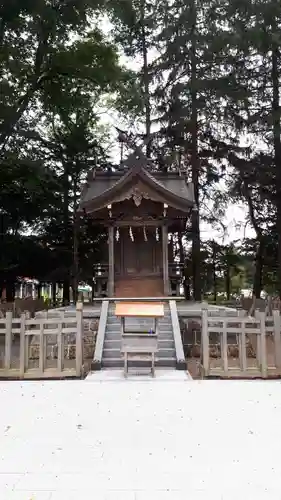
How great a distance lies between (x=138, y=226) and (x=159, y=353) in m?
5.97

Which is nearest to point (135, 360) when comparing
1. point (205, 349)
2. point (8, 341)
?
point (205, 349)

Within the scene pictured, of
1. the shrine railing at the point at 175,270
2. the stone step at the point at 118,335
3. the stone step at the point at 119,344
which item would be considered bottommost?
the stone step at the point at 119,344

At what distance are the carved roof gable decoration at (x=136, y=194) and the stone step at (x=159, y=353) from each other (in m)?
5.50

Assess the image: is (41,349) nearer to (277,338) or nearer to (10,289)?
(277,338)

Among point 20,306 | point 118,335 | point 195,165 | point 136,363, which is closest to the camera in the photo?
point 136,363

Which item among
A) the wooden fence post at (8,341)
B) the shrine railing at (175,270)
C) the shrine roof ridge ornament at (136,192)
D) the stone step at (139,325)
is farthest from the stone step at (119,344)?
the shrine roof ridge ornament at (136,192)

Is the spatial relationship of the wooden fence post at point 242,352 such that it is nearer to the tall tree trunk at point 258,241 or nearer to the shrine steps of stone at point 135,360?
the shrine steps of stone at point 135,360

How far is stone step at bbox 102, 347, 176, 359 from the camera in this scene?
9000 mm

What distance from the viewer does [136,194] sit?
13.5 meters
